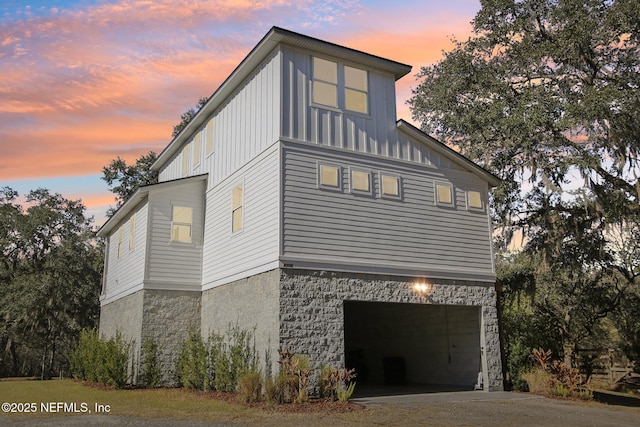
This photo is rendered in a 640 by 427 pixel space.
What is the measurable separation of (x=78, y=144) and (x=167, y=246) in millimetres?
4454

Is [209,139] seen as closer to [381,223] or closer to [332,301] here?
[381,223]

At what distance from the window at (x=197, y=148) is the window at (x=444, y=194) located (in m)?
8.32

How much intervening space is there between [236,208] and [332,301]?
4.12 metres

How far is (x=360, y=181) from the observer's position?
1429cm

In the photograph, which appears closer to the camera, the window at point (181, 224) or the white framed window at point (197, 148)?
the window at point (181, 224)

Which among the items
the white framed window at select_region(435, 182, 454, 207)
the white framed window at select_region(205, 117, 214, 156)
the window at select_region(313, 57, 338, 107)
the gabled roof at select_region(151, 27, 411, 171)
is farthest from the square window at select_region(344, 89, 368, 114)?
the white framed window at select_region(205, 117, 214, 156)

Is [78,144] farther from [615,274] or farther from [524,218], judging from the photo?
[615,274]

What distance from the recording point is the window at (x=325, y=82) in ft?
46.9

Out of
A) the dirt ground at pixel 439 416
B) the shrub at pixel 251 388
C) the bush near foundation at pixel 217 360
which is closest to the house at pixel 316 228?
the bush near foundation at pixel 217 360

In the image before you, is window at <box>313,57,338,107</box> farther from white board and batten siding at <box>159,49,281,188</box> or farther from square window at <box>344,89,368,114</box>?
white board and batten siding at <box>159,49,281,188</box>

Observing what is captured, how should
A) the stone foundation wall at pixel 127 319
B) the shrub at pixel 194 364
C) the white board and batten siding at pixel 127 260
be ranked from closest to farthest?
1. the shrub at pixel 194 364
2. the stone foundation wall at pixel 127 319
3. the white board and batten siding at pixel 127 260

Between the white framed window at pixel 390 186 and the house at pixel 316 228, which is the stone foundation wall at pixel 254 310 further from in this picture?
the white framed window at pixel 390 186

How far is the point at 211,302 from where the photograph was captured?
16219mm

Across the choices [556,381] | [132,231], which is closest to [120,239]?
[132,231]
